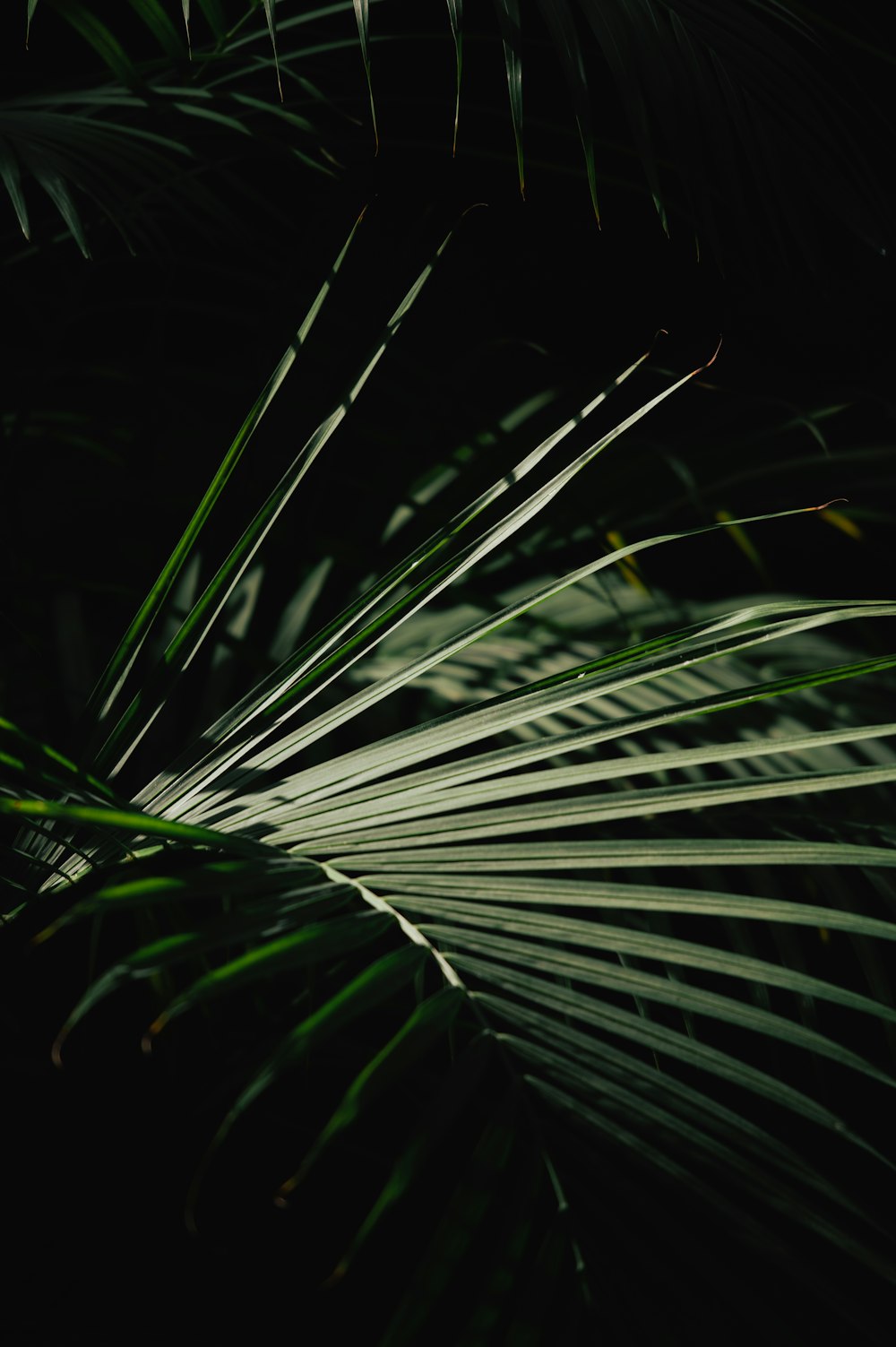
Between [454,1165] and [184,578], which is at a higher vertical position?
[184,578]

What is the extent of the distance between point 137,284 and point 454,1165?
1.03m

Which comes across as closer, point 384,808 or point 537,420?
point 384,808

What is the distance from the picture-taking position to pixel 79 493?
931mm

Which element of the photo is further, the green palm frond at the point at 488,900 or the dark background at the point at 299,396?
the dark background at the point at 299,396

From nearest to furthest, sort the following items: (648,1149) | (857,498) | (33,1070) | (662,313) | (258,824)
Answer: (648,1149) < (258,824) < (33,1070) < (857,498) < (662,313)

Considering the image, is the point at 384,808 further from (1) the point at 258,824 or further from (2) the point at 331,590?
Result: (2) the point at 331,590

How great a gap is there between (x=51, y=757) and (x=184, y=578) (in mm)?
538

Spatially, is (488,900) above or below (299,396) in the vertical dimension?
below

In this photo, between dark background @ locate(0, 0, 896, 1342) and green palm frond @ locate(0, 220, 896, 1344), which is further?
dark background @ locate(0, 0, 896, 1342)

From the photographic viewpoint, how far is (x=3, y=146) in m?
0.75

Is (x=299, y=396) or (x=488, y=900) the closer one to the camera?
(x=488, y=900)

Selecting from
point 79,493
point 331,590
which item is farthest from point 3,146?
point 331,590

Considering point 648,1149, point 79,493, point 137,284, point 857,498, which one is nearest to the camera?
point 648,1149

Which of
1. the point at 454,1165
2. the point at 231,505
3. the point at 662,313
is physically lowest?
the point at 454,1165
